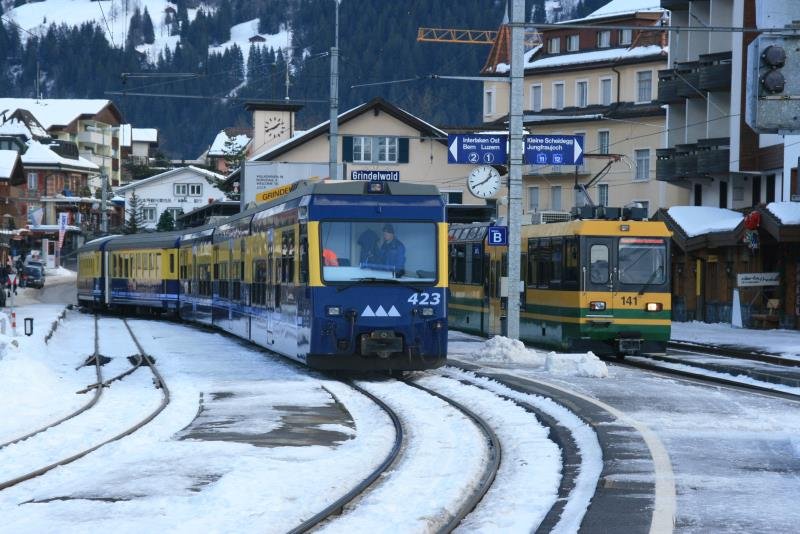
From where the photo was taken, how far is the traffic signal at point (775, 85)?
11.9 m

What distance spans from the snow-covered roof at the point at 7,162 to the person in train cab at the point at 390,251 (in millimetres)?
91978

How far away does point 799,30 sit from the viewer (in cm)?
1219

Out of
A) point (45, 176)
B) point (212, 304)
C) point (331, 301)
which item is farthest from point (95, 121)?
point (331, 301)

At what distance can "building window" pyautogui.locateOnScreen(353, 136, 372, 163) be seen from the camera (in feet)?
255

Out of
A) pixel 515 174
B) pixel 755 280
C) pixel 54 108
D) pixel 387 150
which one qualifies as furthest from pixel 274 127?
pixel 54 108

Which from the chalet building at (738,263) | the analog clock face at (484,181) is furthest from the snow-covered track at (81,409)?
the chalet building at (738,263)

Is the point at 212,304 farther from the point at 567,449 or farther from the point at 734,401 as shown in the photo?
the point at 567,449

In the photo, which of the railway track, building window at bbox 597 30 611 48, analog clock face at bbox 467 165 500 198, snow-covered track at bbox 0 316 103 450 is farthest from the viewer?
building window at bbox 597 30 611 48

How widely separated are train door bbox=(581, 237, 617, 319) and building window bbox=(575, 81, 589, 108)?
57783mm

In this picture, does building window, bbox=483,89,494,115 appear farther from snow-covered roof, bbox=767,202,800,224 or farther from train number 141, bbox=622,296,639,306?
train number 141, bbox=622,296,639,306

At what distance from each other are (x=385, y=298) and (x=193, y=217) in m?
54.5

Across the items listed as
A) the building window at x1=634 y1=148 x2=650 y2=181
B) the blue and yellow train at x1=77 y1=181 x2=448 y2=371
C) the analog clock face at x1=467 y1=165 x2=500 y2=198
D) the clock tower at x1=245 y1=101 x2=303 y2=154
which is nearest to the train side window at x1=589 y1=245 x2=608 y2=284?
the analog clock face at x1=467 y1=165 x2=500 y2=198

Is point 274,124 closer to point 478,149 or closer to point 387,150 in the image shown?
point 387,150

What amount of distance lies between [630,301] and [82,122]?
14210cm
